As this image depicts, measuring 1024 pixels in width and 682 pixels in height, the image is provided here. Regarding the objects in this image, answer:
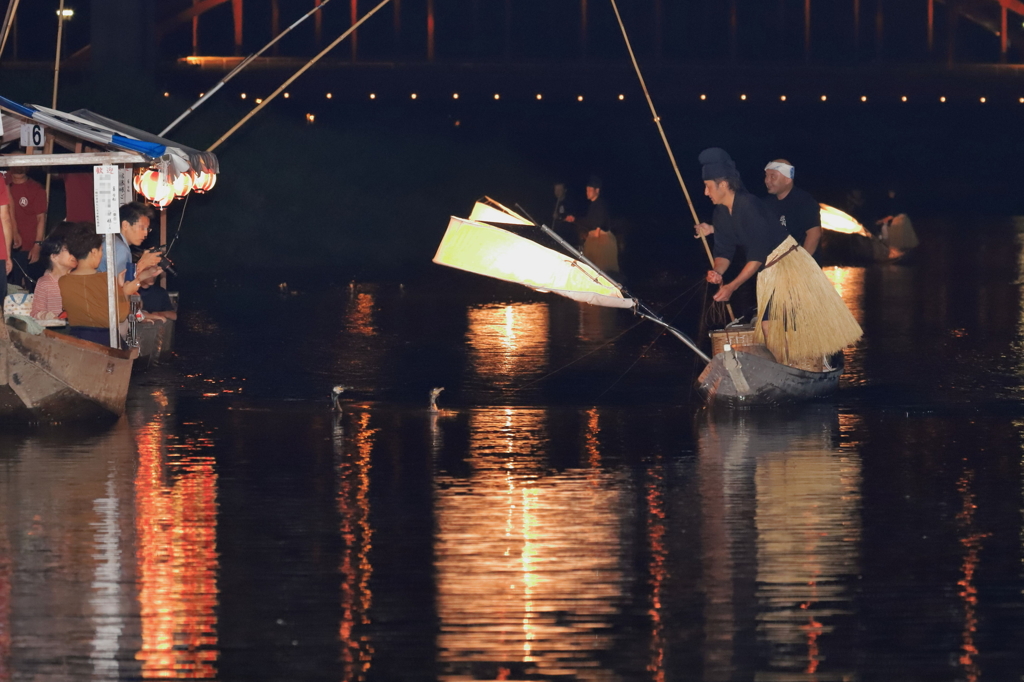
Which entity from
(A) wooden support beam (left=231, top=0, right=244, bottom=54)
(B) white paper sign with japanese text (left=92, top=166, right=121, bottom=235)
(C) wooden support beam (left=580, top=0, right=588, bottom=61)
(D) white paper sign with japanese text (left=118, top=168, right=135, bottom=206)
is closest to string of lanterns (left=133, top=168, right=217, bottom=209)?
(D) white paper sign with japanese text (left=118, top=168, right=135, bottom=206)

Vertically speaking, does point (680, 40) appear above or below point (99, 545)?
above

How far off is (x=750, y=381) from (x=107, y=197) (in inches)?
201

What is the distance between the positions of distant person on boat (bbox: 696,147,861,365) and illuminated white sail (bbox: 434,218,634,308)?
957 mm

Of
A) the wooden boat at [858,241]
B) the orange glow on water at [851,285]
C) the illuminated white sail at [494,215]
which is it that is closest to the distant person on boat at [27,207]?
the illuminated white sail at [494,215]

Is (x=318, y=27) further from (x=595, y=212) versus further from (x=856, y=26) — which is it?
(x=595, y=212)

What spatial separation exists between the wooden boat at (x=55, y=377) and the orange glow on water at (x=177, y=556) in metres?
0.59

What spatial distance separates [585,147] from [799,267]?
43513 mm

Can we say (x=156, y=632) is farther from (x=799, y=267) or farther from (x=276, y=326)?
(x=276, y=326)

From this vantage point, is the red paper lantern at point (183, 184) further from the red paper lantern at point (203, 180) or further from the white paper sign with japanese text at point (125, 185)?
the white paper sign with japanese text at point (125, 185)

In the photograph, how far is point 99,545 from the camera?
9.08 metres

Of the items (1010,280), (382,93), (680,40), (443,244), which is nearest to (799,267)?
(443,244)

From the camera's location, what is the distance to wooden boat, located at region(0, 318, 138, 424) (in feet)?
40.3

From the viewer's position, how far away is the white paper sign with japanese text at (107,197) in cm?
1337

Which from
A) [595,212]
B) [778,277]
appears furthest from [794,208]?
[595,212]
